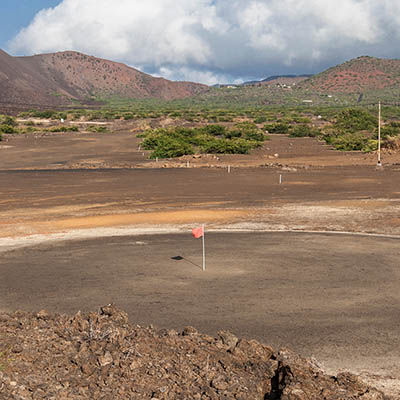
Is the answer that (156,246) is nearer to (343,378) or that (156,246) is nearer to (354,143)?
(343,378)

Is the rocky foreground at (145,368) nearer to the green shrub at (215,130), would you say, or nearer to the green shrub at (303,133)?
the green shrub at (215,130)

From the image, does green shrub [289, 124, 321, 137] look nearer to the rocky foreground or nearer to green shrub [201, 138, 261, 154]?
green shrub [201, 138, 261, 154]

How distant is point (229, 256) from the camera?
1647cm

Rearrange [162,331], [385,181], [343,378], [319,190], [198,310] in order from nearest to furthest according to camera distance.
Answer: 1. [343,378]
2. [162,331]
3. [198,310]
4. [319,190]
5. [385,181]

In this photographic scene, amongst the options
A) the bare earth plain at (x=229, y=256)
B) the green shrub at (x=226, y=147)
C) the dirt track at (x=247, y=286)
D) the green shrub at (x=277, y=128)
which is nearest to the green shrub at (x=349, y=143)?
the green shrub at (x=226, y=147)

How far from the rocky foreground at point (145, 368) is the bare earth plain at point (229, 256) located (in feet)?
4.50

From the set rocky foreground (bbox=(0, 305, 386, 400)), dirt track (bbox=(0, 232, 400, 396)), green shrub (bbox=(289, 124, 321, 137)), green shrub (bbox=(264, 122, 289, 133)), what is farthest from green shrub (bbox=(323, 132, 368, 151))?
rocky foreground (bbox=(0, 305, 386, 400))

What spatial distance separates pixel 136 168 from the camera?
44.1 meters

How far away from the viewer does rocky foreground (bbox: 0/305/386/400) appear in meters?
7.50

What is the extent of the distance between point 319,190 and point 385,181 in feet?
19.7

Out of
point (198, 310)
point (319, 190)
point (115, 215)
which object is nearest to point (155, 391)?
point (198, 310)

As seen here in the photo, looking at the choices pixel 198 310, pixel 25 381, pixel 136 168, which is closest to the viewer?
pixel 25 381

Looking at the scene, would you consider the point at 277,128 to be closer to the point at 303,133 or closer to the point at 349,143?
the point at 303,133

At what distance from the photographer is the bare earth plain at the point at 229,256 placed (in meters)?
11.3
